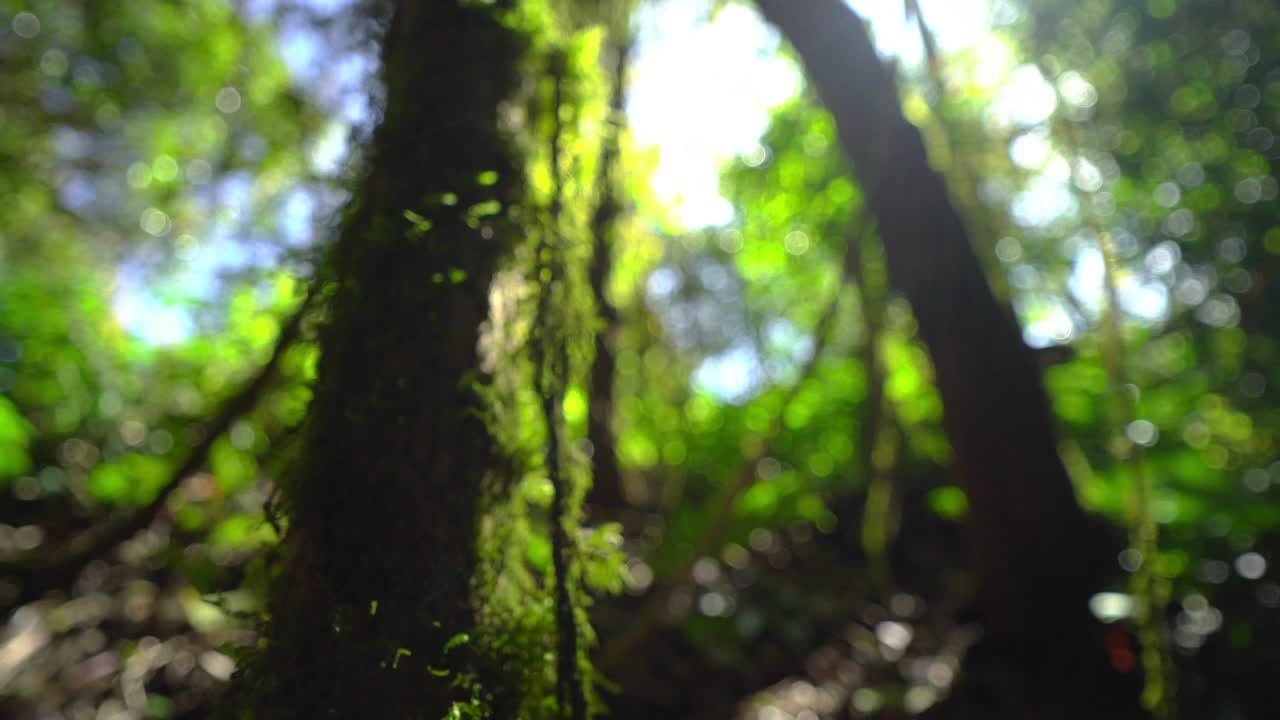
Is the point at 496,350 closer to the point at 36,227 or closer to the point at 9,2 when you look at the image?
the point at 9,2

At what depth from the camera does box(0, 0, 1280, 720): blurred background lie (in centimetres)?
285

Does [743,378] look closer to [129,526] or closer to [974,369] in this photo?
[974,369]

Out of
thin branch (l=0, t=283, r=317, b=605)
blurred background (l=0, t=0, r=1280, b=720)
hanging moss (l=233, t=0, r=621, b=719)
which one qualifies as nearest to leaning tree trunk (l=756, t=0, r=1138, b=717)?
blurred background (l=0, t=0, r=1280, b=720)

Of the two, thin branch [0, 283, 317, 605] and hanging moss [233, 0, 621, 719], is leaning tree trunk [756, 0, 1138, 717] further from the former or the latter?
thin branch [0, 283, 317, 605]

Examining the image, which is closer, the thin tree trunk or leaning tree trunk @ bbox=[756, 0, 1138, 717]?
leaning tree trunk @ bbox=[756, 0, 1138, 717]

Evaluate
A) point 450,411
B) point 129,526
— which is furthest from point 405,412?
point 129,526

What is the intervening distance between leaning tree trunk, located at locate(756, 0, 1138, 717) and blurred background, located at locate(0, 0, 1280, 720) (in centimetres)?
17

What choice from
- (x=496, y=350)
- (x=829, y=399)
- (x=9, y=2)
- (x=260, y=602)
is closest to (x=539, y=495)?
(x=496, y=350)

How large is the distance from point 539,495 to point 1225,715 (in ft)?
10.1

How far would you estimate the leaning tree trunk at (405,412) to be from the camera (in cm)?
104

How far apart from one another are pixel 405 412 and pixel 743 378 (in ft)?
18.0

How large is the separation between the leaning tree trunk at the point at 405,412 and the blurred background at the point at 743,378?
0.49m

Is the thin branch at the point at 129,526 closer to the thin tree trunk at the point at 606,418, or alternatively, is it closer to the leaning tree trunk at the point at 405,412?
the leaning tree trunk at the point at 405,412

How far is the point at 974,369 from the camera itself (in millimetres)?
3326
